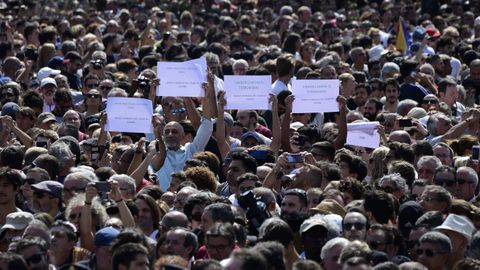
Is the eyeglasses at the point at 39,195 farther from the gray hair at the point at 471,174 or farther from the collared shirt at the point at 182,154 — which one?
the gray hair at the point at 471,174

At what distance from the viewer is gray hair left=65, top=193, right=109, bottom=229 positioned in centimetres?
1109

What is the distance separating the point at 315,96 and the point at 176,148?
2.05m

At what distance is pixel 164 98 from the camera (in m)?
16.2

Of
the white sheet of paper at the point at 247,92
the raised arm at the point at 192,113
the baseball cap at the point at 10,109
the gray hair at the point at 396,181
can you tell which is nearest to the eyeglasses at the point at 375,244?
the gray hair at the point at 396,181

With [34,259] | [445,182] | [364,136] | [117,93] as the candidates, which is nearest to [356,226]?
[445,182]

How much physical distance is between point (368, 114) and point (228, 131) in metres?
2.01

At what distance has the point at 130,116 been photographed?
14.8 metres

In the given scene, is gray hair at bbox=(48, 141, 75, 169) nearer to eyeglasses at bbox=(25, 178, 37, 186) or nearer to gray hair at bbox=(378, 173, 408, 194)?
eyeglasses at bbox=(25, 178, 37, 186)

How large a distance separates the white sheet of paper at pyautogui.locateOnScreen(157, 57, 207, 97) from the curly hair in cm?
296

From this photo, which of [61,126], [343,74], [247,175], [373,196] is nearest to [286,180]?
[247,175]

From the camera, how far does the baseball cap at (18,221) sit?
10.9m

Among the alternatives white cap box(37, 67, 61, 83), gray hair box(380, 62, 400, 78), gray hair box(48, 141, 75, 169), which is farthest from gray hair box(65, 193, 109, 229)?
gray hair box(380, 62, 400, 78)

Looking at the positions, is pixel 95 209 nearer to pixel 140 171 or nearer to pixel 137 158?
pixel 140 171

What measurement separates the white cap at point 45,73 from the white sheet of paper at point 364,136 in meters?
5.32
